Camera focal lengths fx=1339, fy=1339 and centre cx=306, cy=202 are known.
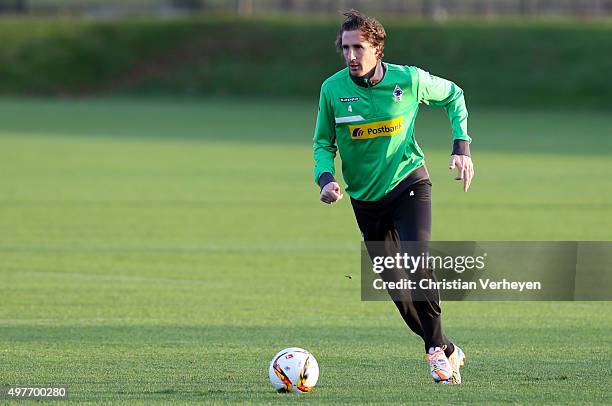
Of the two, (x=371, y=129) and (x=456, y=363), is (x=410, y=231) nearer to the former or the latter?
(x=371, y=129)

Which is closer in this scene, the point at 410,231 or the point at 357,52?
the point at 357,52

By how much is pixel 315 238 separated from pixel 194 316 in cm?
593

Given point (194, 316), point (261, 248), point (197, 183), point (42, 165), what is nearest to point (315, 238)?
point (261, 248)

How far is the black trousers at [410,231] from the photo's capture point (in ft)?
28.1

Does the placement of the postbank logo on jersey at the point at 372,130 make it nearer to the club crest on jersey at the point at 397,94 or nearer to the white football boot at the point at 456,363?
the club crest on jersey at the point at 397,94

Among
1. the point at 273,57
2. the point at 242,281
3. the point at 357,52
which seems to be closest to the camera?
the point at 357,52

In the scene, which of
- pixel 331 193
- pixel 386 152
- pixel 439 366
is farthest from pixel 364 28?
pixel 439 366

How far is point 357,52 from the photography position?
8.48m

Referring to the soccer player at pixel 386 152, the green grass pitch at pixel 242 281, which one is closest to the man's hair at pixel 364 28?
the soccer player at pixel 386 152

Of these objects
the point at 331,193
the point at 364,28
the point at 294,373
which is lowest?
the point at 294,373

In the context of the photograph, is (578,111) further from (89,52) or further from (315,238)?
(315,238)

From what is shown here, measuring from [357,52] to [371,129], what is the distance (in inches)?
20.8

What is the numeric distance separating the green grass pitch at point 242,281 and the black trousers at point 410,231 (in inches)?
15.7

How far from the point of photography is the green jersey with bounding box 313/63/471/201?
868 cm
